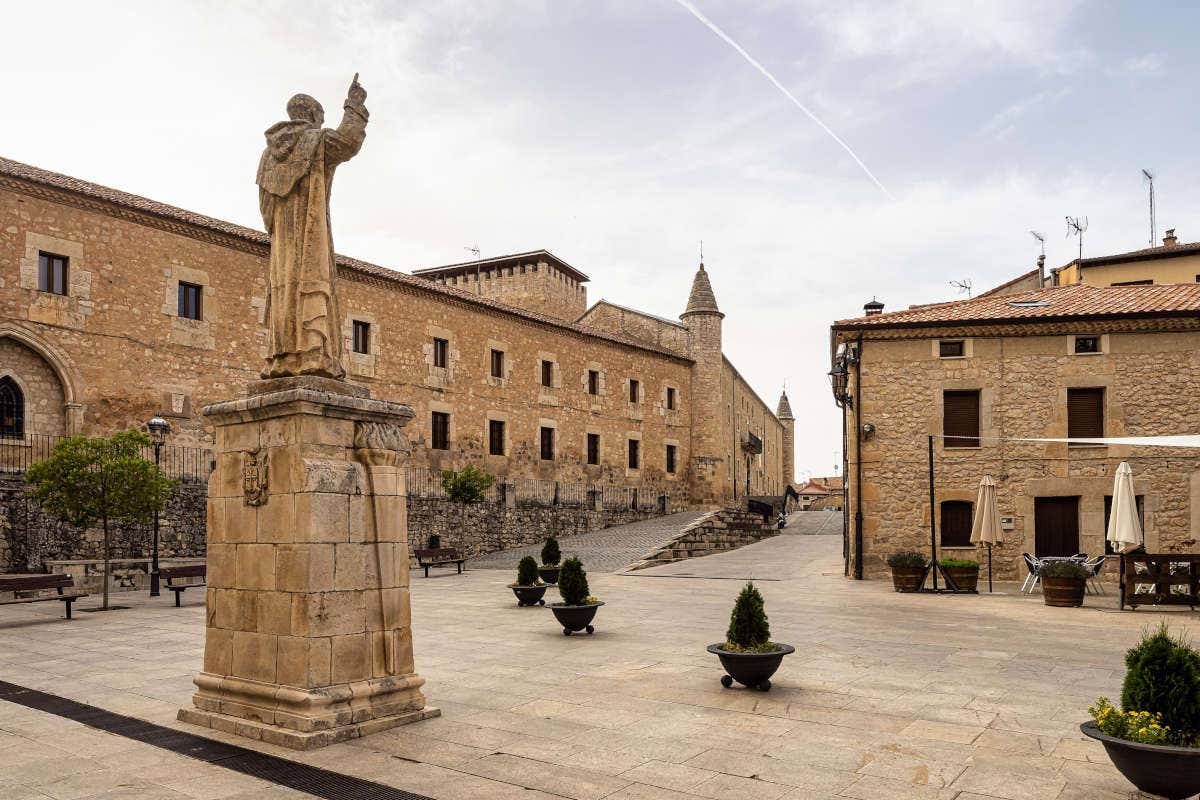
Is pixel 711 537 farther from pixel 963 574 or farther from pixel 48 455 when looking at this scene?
pixel 48 455

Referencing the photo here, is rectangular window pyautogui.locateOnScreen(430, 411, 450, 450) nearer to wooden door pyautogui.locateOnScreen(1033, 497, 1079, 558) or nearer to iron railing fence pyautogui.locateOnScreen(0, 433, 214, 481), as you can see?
iron railing fence pyautogui.locateOnScreen(0, 433, 214, 481)

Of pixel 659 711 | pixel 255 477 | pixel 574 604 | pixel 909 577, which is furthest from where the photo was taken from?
pixel 909 577

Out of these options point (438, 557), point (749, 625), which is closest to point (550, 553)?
point (438, 557)

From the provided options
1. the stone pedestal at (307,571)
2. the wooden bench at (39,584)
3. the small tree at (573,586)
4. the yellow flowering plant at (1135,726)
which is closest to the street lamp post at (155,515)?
the wooden bench at (39,584)

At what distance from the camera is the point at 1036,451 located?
68.0 feet

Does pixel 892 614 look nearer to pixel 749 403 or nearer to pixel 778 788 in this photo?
pixel 778 788

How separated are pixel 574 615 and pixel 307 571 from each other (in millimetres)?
5477

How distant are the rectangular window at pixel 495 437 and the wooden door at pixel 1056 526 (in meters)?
18.9

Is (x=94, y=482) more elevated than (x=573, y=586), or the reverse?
(x=94, y=482)

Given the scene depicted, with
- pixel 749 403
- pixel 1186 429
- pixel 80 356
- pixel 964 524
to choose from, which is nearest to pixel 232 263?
pixel 80 356

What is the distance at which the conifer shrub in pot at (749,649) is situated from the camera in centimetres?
787

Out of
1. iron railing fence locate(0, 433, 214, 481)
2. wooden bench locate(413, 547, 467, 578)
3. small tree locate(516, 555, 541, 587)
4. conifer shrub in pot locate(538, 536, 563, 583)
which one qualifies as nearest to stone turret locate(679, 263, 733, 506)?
wooden bench locate(413, 547, 467, 578)

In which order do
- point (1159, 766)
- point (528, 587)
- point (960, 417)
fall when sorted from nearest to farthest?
1. point (1159, 766)
2. point (528, 587)
3. point (960, 417)

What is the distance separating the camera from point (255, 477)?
6906mm
